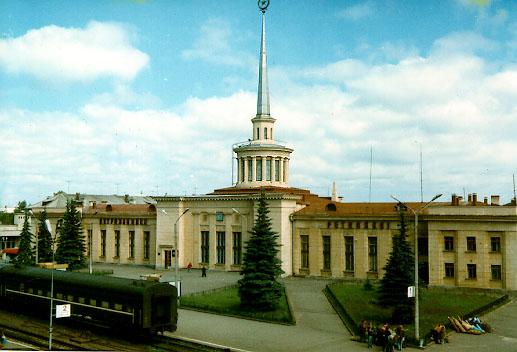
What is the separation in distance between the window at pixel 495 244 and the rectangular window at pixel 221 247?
2436 cm

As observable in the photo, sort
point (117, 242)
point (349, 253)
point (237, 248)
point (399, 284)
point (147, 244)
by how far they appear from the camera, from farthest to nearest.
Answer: point (117, 242), point (147, 244), point (237, 248), point (349, 253), point (399, 284)

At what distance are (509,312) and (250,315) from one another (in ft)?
51.8

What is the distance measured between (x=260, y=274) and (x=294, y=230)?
1827 cm

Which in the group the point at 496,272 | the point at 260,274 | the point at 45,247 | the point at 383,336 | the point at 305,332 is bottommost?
the point at 305,332

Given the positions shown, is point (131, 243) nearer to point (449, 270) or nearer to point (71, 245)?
point (71, 245)

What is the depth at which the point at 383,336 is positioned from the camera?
26391 millimetres

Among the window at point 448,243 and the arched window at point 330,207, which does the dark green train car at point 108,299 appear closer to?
the window at point 448,243

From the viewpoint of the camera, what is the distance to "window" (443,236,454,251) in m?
45.3

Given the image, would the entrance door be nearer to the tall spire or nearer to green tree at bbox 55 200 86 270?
green tree at bbox 55 200 86 270

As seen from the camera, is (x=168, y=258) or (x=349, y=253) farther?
(x=168, y=258)

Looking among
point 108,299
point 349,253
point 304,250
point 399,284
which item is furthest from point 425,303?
point 108,299

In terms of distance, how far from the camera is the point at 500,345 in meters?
26.9

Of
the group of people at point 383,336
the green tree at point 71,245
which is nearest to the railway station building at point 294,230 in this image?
the green tree at point 71,245

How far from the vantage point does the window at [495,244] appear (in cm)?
4353
